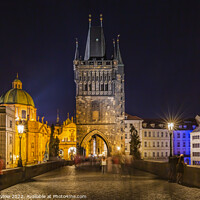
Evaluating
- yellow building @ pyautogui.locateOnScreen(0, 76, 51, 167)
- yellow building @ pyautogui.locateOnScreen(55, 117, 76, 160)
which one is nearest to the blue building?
yellow building @ pyautogui.locateOnScreen(55, 117, 76, 160)

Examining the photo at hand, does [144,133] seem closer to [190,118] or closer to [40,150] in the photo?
[190,118]

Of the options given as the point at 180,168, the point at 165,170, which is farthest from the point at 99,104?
the point at 180,168

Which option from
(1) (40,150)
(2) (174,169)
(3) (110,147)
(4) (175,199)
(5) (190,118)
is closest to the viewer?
(4) (175,199)

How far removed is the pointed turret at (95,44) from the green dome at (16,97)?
22.7 m

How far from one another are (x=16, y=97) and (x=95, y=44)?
2585 cm

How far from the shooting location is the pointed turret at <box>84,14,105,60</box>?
65.8 meters

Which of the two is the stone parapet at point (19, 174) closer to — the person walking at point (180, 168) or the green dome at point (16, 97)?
the person walking at point (180, 168)

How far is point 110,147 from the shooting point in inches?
2413

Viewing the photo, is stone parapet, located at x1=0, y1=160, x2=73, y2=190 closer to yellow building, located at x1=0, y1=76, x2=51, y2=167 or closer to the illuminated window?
the illuminated window

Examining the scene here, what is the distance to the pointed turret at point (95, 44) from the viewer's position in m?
65.8

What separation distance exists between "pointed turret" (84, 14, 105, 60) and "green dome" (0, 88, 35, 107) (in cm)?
2270

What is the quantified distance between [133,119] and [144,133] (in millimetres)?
4360

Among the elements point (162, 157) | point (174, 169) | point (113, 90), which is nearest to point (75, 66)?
point (113, 90)

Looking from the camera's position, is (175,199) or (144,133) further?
(144,133)
